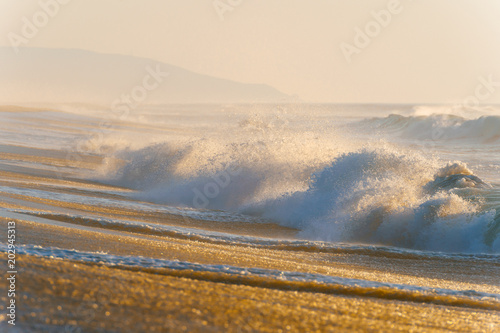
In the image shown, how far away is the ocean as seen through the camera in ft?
12.4

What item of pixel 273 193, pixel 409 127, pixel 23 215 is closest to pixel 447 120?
pixel 409 127

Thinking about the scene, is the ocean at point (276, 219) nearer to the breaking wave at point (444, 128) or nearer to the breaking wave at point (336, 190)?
the breaking wave at point (336, 190)

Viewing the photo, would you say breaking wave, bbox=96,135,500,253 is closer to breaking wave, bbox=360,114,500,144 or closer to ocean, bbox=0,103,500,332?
ocean, bbox=0,103,500,332

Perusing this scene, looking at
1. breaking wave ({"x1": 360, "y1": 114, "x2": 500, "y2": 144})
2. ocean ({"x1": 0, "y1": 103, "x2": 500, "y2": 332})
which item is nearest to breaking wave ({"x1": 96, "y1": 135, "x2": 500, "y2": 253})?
ocean ({"x1": 0, "y1": 103, "x2": 500, "y2": 332})

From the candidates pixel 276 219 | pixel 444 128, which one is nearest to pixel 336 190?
pixel 276 219

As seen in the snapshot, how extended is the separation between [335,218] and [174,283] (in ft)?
20.9

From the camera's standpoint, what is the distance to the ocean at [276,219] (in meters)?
3.79

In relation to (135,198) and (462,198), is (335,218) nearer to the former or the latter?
(462,198)

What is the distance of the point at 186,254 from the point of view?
4.70 metres

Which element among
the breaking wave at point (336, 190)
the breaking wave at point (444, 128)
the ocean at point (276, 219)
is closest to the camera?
the ocean at point (276, 219)

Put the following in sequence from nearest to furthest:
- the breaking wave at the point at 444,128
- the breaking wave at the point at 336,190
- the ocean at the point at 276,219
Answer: the ocean at the point at 276,219 → the breaking wave at the point at 336,190 → the breaking wave at the point at 444,128

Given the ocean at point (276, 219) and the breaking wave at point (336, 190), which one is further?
the breaking wave at point (336, 190)

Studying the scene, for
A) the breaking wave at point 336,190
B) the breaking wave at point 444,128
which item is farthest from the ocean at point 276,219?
the breaking wave at point 444,128

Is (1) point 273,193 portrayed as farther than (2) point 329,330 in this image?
Yes
